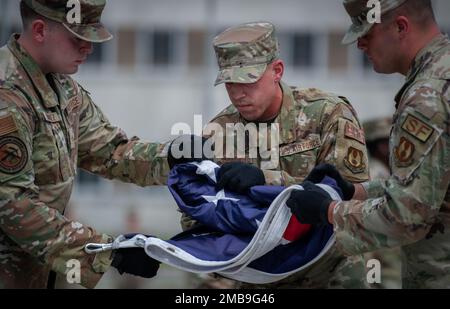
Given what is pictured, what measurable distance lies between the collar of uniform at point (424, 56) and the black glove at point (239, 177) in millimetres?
841

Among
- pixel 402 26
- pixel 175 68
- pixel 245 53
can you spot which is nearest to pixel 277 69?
pixel 245 53

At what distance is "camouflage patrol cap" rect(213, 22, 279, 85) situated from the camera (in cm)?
464

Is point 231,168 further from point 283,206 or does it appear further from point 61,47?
point 61,47

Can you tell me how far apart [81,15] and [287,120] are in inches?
46.8

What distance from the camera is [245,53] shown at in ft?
15.4

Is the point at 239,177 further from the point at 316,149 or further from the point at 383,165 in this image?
the point at 383,165

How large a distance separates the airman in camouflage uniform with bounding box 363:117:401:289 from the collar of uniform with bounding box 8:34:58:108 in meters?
3.56

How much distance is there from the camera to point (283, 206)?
13.9 ft

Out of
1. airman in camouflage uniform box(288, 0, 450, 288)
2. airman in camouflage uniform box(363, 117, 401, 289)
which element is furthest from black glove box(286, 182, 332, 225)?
airman in camouflage uniform box(363, 117, 401, 289)

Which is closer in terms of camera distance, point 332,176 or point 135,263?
point 332,176

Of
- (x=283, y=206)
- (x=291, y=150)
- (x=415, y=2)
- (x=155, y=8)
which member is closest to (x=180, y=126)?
(x=291, y=150)

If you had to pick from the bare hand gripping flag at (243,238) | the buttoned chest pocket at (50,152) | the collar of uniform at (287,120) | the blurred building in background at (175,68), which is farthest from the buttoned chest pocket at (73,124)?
the blurred building in background at (175,68)

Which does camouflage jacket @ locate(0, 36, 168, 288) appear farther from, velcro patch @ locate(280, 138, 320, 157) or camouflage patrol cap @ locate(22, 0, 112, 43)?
velcro patch @ locate(280, 138, 320, 157)

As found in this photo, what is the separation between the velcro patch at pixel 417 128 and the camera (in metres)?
3.67
